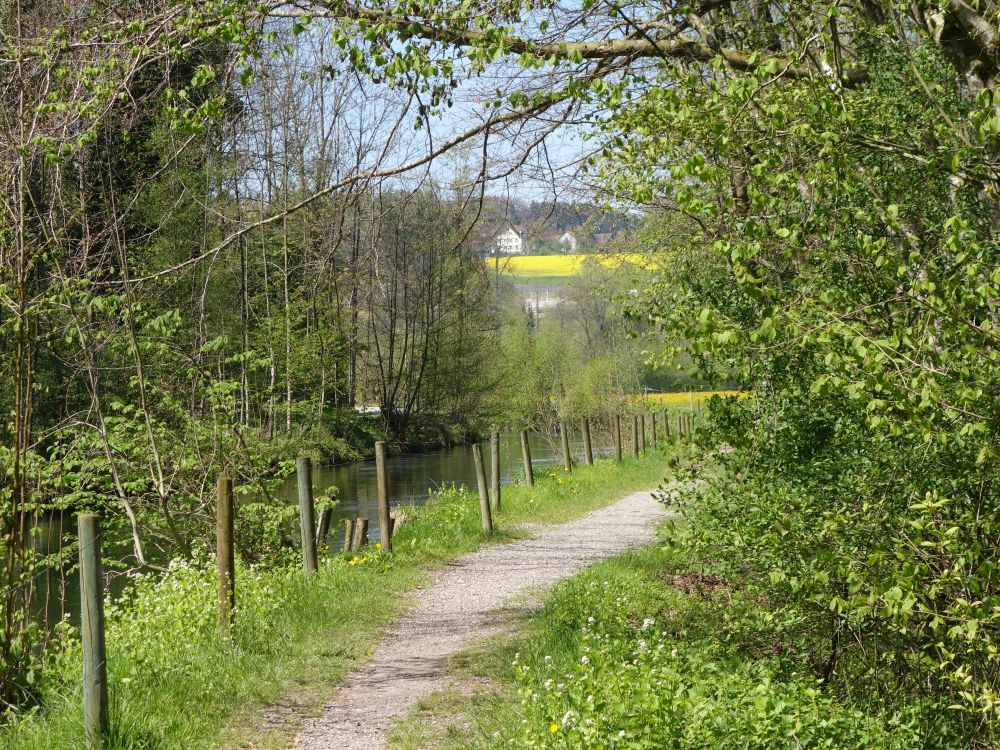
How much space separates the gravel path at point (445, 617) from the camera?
6.10 metres

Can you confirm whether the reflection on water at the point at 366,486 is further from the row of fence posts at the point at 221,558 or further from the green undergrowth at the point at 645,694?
the green undergrowth at the point at 645,694

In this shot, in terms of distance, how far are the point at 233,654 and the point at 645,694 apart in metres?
3.44

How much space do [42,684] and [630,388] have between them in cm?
3554

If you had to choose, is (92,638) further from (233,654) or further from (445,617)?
(445,617)

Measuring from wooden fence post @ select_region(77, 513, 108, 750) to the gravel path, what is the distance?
1.11 meters

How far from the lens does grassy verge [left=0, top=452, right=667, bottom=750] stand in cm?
556

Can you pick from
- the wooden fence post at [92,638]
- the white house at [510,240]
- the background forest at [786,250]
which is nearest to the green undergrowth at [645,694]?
the background forest at [786,250]

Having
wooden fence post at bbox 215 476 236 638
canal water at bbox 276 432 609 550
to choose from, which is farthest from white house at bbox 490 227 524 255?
canal water at bbox 276 432 609 550

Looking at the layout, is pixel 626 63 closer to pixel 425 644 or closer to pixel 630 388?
pixel 425 644

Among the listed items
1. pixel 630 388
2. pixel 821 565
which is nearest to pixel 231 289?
pixel 821 565

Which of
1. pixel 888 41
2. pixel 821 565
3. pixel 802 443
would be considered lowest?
pixel 821 565

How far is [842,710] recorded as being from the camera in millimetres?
5355

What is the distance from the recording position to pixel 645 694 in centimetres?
482

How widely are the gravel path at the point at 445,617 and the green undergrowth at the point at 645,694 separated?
250mm
